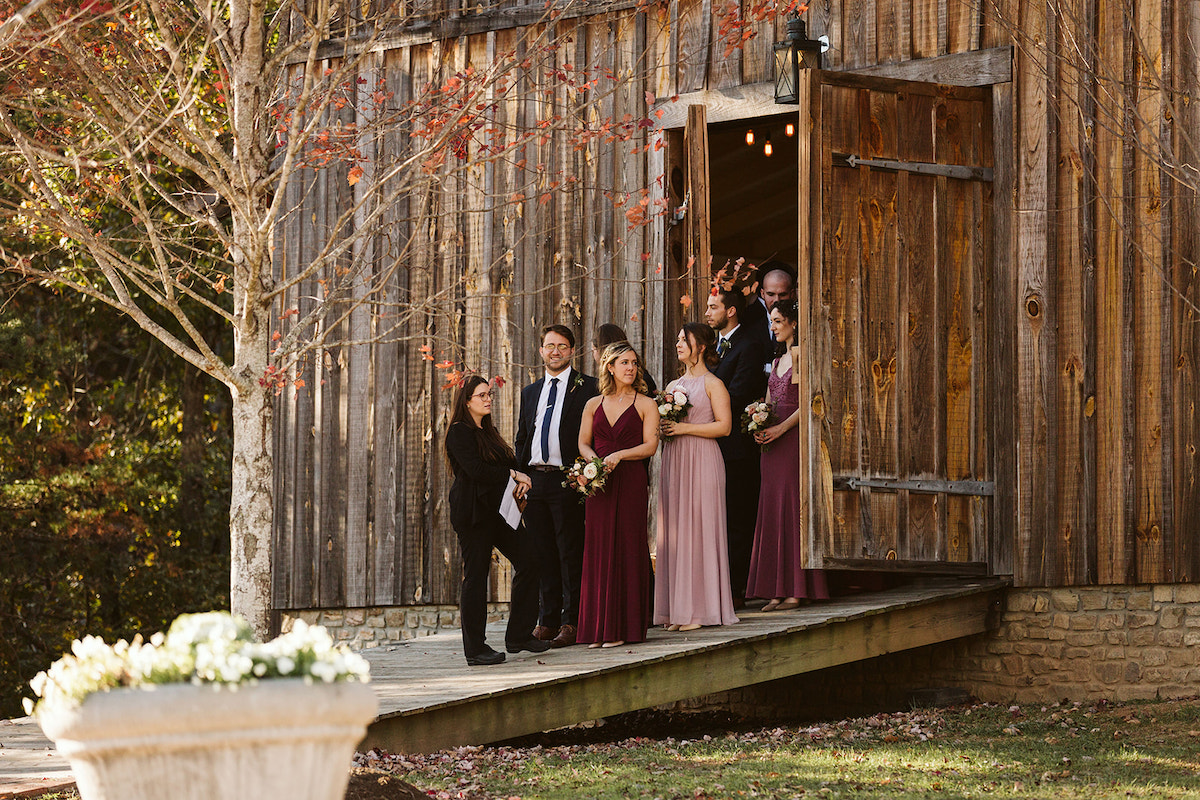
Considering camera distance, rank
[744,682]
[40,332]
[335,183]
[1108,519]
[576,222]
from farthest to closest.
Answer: [40,332]
[335,183]
[576,222]
[1108,519]
[744,682]

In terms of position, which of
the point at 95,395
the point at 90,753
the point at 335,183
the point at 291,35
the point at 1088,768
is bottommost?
the point at 1088,768

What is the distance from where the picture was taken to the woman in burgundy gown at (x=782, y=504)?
877 cm

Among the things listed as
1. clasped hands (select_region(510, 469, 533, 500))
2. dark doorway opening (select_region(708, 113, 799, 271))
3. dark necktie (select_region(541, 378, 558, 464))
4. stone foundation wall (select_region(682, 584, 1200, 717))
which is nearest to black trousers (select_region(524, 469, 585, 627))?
dark necktie (select_region(541, 378, 558, 464))

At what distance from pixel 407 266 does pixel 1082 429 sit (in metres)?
4.80

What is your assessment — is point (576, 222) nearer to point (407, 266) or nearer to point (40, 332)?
point (407, 266)

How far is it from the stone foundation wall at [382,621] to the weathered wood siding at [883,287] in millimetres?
127

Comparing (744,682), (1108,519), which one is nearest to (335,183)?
(744,682)

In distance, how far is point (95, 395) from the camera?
17938 millimetres

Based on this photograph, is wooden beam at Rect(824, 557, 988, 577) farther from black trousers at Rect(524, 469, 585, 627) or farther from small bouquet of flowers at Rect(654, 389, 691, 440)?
black trousers at Rect(524, 469, 585, 627)

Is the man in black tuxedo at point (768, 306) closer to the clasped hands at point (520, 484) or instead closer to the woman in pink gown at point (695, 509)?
the woman in pink gown at point (695, 509)

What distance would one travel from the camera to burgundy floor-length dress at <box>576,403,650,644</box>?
8219 millimetres

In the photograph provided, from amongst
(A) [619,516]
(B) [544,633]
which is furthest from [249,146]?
(B) [544,633]

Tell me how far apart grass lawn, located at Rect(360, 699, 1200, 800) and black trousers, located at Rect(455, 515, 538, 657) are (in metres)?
0.82

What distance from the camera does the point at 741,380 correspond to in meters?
9.07
